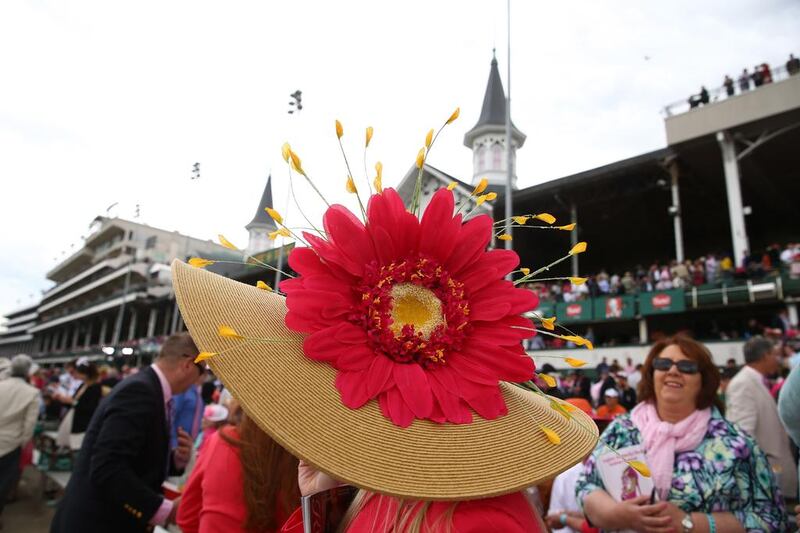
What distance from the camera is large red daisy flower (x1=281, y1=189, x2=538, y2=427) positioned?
39.3 inches

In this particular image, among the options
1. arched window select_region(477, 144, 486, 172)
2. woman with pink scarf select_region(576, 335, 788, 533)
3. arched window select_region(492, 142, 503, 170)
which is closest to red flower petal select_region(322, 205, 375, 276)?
woman with pink scarf select_region(576, 335, 788, 533)

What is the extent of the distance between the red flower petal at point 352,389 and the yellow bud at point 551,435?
387 mm

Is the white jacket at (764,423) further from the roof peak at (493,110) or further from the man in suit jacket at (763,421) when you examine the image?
the roof peak at (493,110)

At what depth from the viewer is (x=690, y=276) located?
17.5 m

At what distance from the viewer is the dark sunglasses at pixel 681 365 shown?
2463mm

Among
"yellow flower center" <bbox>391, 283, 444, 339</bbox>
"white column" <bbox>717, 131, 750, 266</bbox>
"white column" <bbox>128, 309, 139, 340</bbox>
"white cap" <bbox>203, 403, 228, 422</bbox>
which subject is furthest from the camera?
"white column" <bbox>128, 309, 139, 340</bbox>

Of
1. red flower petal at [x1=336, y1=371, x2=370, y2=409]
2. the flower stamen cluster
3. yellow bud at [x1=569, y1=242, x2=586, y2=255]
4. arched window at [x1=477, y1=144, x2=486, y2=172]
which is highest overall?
arched window at [x1=477, y1=144, x2=486, y2=172]

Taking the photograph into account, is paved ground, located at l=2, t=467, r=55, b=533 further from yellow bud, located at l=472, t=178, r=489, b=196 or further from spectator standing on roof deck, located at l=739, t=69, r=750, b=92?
spectator standing on roof deck, located at l=739, t=69, r=750, b=92

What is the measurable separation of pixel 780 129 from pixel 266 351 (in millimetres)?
20815

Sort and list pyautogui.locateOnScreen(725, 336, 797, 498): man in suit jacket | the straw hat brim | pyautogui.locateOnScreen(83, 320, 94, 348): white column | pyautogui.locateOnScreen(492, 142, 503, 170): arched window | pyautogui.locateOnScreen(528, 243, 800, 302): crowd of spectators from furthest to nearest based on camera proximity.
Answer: pyautogui.locateOnScreen(83, 320, 94, 348): white column
pyautogui.locateOnScreen(492, 142, 503, 170): arched window
pyautogui.locateOnScreen(528, 243, 800, 302): crowd of spectators
pyautogui.locateOnScreen(725, 336, 797, 498): man in suit jacket
the straw hat brim

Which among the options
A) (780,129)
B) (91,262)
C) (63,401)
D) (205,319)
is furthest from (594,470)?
(91,262)

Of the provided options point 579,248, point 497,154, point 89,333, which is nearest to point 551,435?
point 579,248

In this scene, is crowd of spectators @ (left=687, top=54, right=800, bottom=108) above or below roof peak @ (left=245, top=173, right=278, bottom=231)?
below

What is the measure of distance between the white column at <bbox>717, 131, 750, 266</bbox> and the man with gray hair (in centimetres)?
1886
